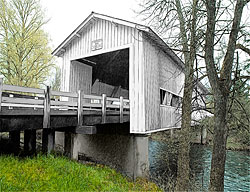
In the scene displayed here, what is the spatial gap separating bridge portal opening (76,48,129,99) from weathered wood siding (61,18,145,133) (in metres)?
0.90

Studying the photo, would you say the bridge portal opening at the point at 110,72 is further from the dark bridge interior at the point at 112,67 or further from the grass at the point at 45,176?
the grass at the point at 45,176

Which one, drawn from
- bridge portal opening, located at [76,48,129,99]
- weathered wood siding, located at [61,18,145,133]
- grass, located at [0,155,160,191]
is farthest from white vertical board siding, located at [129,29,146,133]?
grass, located at [0,155,160,191]

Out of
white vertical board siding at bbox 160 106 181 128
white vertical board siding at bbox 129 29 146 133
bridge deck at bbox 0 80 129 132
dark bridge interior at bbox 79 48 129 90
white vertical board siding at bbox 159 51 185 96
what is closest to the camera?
bridge deck at bbox 0 80 129 132

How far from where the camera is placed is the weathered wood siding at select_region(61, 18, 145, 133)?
840 centimetres

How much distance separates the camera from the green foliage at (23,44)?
1389 cm

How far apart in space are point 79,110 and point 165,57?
685 centimetres

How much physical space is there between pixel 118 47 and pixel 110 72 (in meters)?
5.15

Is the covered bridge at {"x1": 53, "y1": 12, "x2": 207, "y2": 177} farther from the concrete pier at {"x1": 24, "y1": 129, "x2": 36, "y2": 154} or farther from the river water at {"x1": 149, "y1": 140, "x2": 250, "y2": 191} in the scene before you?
the river water at {"x1": 149, "y1": 140, "x2": 250, "y2": 191}

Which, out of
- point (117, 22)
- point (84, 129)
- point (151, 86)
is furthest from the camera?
point (151, 86)

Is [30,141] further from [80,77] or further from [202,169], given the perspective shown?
[202,169]

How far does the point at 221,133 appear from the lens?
508 cm

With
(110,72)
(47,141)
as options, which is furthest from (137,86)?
(110,72)

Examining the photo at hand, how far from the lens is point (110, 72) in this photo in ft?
45.8

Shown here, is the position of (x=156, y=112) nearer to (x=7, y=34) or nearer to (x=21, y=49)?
(x=21, y=49)
